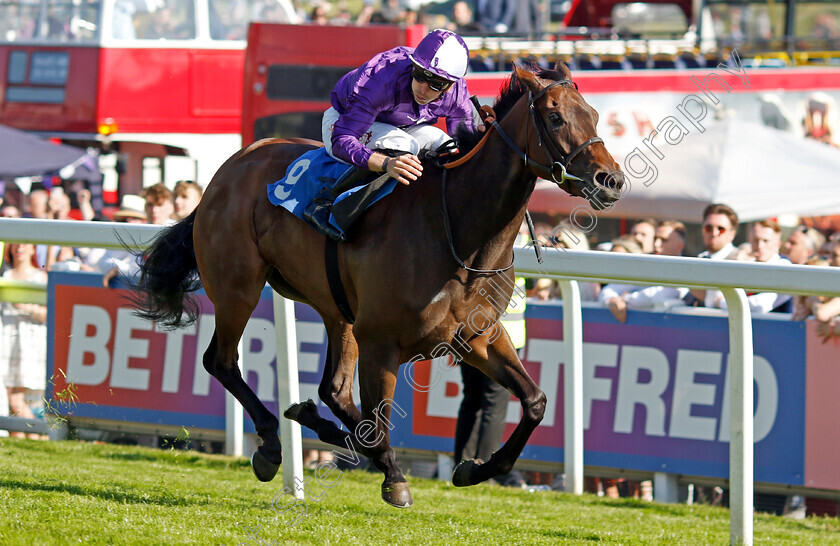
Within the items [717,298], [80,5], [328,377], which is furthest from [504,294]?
[80,5]

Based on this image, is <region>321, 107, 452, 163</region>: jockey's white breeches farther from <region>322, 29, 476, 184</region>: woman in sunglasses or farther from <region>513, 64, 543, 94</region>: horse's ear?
<region>513, 64, 543, 94</region>: horse's ear

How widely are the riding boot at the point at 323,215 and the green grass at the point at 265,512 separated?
115 cm

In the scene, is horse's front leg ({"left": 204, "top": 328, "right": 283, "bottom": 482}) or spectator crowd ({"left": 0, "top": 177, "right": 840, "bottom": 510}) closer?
horse's front leg ({"left": 204, "top": 328, "right": 283, "bottom": 482})

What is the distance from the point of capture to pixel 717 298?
6152mm

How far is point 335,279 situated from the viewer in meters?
4.18

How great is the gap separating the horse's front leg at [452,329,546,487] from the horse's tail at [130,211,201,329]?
1571mm

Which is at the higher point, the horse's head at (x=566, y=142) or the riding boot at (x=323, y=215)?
the horse's head at (x=566, y=142)

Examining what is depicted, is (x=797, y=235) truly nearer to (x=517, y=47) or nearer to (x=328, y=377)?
(x=328, y=377)

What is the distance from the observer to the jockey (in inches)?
150

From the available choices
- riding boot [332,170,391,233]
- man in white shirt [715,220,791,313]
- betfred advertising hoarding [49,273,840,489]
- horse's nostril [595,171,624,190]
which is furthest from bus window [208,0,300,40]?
horse's nostril [595,171,624,190]

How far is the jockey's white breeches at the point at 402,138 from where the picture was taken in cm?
408

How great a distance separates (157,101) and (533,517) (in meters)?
7.93

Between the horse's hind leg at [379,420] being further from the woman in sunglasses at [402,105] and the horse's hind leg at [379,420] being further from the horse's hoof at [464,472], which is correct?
the woman in sunglasses at [402,105]

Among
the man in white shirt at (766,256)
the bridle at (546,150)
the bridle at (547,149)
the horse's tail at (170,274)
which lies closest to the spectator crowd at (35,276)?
the horse's tail at (170,274)
